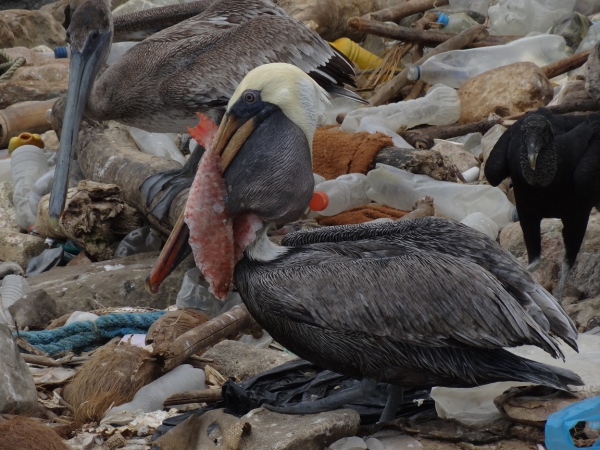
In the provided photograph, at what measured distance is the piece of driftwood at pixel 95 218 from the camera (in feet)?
17.9

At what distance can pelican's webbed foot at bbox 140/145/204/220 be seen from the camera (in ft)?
16.2

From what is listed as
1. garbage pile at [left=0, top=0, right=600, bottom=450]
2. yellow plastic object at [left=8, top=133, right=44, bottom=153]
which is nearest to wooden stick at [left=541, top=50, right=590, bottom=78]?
garbage pile at [left=0, top=0, right=600, bottom=450]

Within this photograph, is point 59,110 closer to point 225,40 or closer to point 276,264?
point 225,40

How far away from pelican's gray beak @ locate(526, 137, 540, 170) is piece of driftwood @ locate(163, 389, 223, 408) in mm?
2016

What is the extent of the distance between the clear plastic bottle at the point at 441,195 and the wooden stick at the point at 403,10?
435cm

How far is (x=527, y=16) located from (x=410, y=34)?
137 cm

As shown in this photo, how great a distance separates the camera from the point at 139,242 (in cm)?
573

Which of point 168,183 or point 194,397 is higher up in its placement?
point 194,397

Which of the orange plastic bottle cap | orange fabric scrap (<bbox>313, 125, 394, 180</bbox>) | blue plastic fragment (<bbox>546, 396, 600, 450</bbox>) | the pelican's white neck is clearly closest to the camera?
blue plastic fragment (<bbox>546, 396, 600, 450</bbox>)

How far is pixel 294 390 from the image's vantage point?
3059 mm

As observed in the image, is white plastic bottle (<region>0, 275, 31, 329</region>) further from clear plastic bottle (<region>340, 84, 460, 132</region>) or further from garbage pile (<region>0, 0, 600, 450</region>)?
clear plastic bottle (<region>340, 84, 460, 132</region>)

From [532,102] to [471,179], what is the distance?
131 centimetres

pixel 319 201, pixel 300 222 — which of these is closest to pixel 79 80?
pixel 319 201

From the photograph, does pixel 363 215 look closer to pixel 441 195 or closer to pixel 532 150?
pixel 441 195
